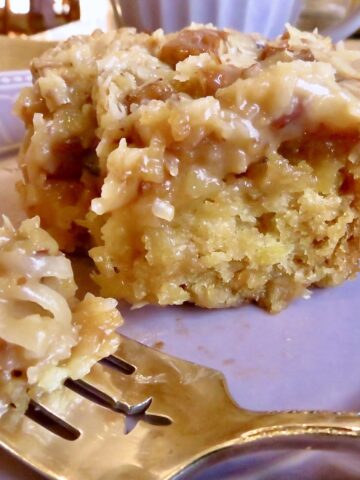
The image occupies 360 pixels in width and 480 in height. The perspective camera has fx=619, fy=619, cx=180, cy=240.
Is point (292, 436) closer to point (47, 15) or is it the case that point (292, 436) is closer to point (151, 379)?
point (151, 379)

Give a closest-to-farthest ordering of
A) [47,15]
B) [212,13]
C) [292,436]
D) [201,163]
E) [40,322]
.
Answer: [292,436]
[40,322]
[201,163]
[212,13]
[47,15]

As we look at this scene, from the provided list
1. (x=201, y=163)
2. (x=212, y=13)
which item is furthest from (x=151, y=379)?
(x=212, y=13)

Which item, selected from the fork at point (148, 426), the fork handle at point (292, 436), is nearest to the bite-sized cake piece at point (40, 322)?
the fork at point (148, 426)

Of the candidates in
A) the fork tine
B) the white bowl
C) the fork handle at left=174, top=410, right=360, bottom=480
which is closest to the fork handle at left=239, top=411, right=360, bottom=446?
the fork handle at left=174, top=410, right=360, bottom=480

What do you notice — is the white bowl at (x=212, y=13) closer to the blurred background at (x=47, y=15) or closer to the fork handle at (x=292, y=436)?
the blurred background at (x=47, y=15)

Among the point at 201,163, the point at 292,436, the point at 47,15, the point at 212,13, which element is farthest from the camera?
the point at 47,15
